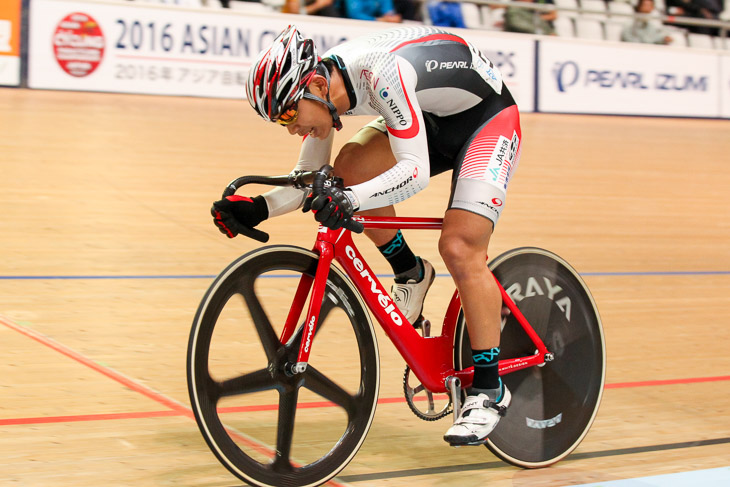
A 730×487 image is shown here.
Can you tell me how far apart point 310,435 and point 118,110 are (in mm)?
7389

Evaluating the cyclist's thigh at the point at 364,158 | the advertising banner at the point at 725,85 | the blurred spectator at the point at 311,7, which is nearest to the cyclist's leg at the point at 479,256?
the cyclist's thigh at the point at 364,158

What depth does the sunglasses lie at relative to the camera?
2482 millimetres

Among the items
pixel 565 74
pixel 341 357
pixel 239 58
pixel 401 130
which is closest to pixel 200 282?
pixel 341 357

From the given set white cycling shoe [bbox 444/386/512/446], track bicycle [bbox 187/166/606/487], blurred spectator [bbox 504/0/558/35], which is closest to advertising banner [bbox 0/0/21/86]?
blurred spectator [bbox 504/0/558/35]

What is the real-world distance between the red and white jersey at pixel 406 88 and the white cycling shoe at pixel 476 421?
0.63 meters

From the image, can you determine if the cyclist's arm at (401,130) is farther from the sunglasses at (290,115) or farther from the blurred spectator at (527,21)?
the blurred spectator at (527,21)

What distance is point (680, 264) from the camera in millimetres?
5980

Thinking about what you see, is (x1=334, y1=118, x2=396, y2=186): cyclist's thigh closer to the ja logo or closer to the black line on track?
the black line on track

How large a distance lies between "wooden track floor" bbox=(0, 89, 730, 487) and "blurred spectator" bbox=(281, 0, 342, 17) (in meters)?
1.93

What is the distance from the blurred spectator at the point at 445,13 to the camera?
1252 centimetres

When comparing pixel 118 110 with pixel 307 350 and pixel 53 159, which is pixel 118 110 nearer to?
pixel 53 159

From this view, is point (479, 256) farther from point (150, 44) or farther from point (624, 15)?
point (624, 15)

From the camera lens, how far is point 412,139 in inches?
100

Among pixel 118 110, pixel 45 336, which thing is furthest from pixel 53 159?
pixel 45 336
